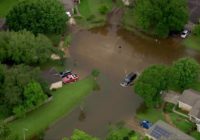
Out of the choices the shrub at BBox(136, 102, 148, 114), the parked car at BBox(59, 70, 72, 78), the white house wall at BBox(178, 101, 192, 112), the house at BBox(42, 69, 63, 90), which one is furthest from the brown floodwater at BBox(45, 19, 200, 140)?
the white house wall at BBox(178, 101, 192, 112)

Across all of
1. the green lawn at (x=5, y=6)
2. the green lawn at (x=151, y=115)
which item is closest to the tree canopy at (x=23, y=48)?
the green lawn at (x=5, y=6)

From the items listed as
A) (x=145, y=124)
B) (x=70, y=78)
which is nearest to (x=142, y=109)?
(x=145, y=124)

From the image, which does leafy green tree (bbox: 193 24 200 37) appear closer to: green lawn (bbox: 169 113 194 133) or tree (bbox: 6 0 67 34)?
green lawn (bbox: 169 113 194 133)

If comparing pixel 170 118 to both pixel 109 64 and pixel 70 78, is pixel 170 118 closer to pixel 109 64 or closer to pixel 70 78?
pixel 109 64

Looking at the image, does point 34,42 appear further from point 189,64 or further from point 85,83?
point 189,64

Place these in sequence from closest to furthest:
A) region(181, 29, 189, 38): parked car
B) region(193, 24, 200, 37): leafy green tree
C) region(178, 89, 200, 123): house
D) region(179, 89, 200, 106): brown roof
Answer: region(178, 89, 200, 123): house
region(179, 89, 200, 106): brown roof
region(193, 24, 200, 37): leafy green tree
region(181, 29, 189, 38): parked car

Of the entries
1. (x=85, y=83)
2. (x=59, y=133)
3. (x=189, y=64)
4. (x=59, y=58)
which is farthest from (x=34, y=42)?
(x=189, y=64)
